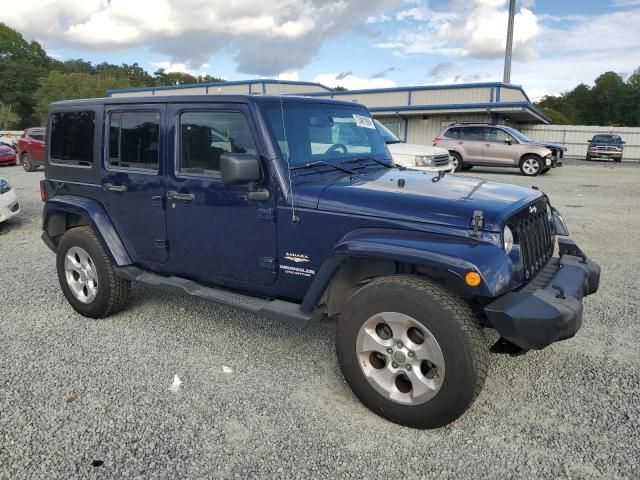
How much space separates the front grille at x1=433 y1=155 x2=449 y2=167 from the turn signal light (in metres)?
8.96

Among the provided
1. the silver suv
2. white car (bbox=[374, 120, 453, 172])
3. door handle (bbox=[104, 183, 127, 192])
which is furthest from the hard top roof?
the silver suv

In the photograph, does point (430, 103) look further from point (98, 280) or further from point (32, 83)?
point (32, 83)

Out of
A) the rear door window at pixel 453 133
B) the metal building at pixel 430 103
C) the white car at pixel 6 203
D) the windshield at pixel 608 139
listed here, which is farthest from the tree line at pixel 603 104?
the white car at pixel 6 203

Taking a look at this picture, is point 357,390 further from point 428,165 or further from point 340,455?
point 428,165

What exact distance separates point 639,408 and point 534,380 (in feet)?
2.06

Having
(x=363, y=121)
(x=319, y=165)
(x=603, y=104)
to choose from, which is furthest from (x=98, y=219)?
(x=603, y=104)

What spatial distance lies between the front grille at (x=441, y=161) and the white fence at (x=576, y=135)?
25333 millimetres

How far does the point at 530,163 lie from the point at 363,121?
1497 centimetres

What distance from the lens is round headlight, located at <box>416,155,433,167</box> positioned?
10898 mm

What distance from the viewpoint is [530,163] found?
17594 mm

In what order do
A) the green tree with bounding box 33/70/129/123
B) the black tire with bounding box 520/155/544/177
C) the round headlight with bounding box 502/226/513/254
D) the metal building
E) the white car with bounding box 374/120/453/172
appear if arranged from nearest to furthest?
the round headlight with bounding box 502/226/513/254 < the white car with bounding box 374/120/453/172 < the black tire with bounding box 520/155/544/177 < the metal building < the green tree with bounding box 33/70/129/123

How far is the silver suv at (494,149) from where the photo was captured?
1745 centimetres

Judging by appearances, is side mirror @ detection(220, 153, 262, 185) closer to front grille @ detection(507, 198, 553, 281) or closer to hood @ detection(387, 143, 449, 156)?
front grille @ detection(507, 198, 553, 281)

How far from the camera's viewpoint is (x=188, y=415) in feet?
10.3
